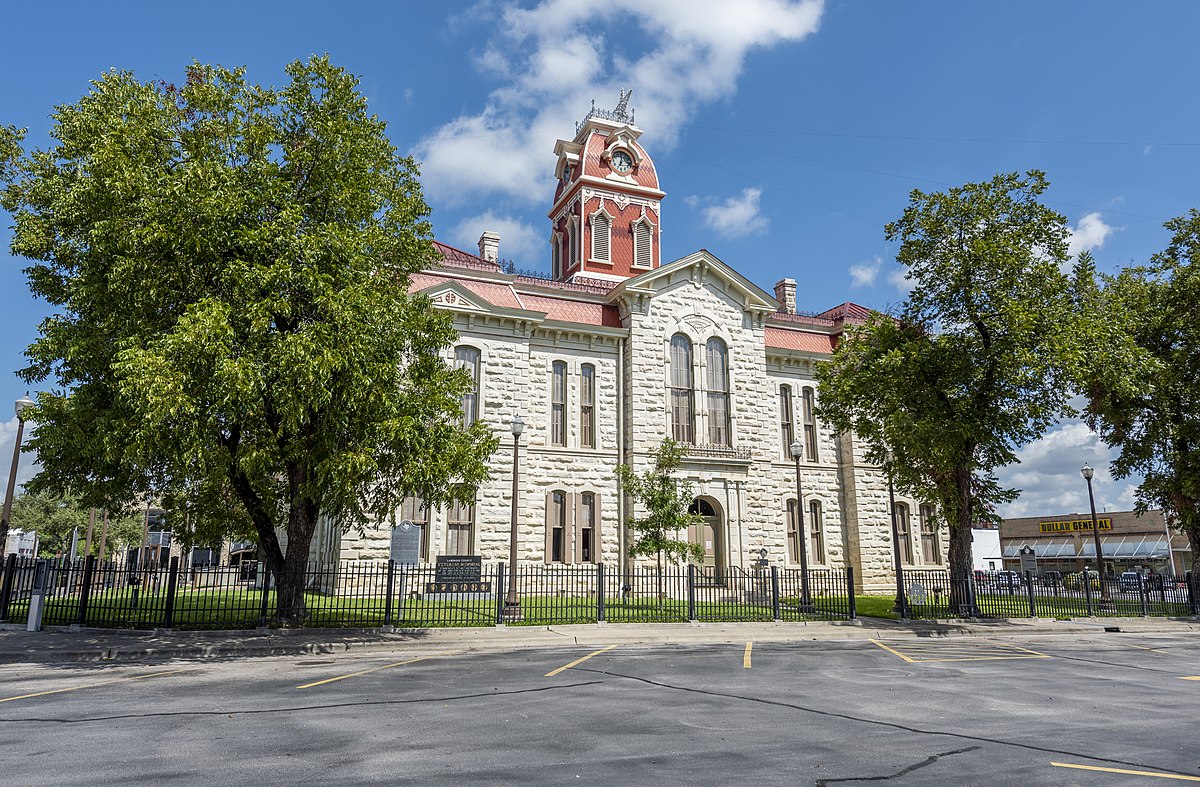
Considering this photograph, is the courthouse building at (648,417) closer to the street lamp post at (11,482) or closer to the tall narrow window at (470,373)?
the tall narrow window at (470,373)

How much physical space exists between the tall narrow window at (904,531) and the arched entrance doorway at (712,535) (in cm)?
1001

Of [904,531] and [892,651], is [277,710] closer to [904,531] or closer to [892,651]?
[892,651]

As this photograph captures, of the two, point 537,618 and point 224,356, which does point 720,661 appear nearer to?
point 537,618

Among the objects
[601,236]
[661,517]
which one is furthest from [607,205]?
[661,517]

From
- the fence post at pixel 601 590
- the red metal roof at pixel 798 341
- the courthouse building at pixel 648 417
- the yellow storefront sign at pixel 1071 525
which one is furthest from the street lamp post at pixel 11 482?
the yellow storefront sign at pixel 1071 525

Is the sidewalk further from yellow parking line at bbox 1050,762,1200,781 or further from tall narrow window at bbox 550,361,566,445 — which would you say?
tall narrow window at bbox 550,361,566,445

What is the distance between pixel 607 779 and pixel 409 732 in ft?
8.42

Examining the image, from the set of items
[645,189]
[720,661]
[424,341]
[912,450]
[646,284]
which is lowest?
[720,661]

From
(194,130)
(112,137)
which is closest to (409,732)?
(112,137)

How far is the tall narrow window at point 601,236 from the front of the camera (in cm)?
4028

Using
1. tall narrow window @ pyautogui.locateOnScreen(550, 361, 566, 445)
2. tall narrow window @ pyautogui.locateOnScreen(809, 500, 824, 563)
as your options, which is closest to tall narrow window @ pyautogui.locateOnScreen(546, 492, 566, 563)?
tall narrow window @ pyautogui.locateOnScreen(550, 361, 566, 445)

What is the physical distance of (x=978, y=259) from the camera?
71.3ft

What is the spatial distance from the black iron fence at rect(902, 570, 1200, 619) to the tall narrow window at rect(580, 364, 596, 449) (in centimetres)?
1305

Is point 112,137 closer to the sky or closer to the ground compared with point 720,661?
closer to the sky
